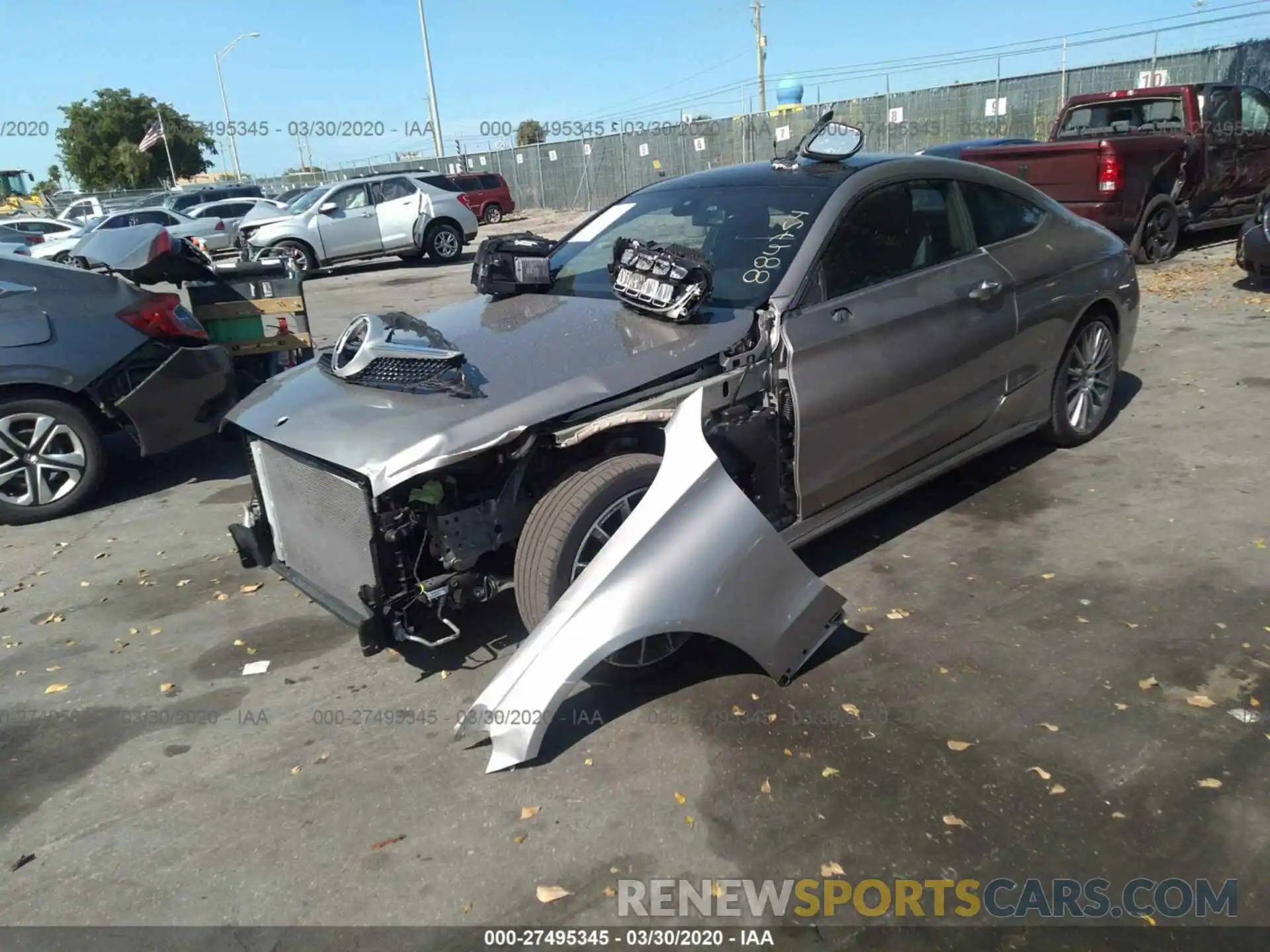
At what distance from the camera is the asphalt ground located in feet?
8.61

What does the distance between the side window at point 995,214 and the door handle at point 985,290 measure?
0.86 ft

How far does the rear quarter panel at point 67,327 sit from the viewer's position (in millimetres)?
5559

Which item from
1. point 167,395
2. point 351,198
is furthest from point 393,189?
point 167,395

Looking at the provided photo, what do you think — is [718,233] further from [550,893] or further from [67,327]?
[67,327]

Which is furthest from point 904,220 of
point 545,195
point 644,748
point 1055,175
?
point 545,195

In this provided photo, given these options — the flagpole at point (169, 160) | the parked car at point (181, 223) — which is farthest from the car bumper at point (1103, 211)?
the flagpole at point (169, 160)

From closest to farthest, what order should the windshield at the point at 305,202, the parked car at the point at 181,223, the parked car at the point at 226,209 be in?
1. the windshield at the point at 305,202
2. the parked car at the point at 181,223
3. the parked car at the point at 226,209

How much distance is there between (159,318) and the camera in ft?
19.5

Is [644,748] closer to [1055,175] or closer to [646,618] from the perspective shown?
[646,618]

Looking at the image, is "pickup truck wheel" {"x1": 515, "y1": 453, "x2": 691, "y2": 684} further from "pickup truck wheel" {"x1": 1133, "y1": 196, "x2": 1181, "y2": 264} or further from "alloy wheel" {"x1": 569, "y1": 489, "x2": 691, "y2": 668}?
"pickup truck wheel" {"x1": 1133, "y1": 196, "x2": 1181, "y2": 264}

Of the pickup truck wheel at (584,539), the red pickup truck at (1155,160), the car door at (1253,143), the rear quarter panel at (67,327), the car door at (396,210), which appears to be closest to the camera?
the pickup truck wheel at (584,539)

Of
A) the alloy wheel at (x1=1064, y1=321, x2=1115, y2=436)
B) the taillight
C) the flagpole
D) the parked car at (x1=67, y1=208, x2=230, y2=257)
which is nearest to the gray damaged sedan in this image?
the alloy wheel at (x1=1064, y1=321, x2=1115, y2=436)

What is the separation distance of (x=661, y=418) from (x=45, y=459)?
4.34m

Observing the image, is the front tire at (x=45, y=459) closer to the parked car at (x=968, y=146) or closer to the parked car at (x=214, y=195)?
the parked car at (x=968, y=146)
